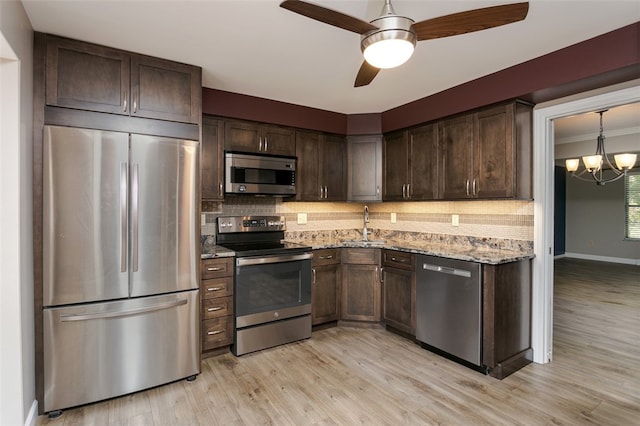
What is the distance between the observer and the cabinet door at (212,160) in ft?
10.6

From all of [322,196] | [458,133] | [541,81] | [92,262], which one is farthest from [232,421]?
[541,81]

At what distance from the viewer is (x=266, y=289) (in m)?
3.20

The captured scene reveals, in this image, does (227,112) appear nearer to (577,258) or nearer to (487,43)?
(487,43)

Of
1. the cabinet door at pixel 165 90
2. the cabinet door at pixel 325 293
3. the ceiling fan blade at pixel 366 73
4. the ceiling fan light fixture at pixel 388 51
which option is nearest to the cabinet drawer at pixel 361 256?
the cabinet door at pixel 325 293

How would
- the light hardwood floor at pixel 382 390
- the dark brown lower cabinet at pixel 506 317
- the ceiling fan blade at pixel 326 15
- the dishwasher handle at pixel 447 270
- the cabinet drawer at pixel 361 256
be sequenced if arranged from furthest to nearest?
the cabinet drawer at pixel 361 256, the dishwasher handle at pixel 447 270, the dark brown lower cabinet at pixel 506 317, the light hardwood floor at pixel 382 390, the ceiling fan blade at pixel 326 15

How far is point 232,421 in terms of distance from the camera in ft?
7.06

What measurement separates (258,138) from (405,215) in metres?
2.02

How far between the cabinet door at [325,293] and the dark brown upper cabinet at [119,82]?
77.1 inches

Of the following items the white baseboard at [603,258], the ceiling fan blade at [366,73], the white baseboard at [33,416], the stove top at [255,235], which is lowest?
the white baseboard at [33,416]

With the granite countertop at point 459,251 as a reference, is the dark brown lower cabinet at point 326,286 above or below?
below

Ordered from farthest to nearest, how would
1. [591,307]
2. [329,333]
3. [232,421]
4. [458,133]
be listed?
[591,307] → [329,333] → [458,133] → [232,421]

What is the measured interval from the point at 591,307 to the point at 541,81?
3605mm

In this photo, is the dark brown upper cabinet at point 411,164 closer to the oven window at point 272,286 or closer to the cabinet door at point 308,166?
the cabinet door at point 308,166

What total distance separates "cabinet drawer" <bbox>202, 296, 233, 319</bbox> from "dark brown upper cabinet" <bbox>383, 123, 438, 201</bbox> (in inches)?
84.2
